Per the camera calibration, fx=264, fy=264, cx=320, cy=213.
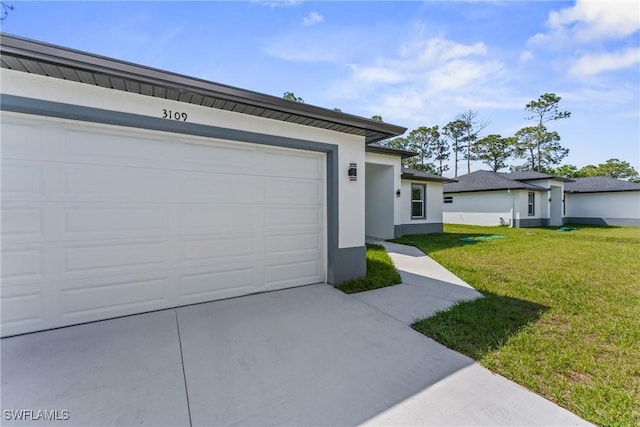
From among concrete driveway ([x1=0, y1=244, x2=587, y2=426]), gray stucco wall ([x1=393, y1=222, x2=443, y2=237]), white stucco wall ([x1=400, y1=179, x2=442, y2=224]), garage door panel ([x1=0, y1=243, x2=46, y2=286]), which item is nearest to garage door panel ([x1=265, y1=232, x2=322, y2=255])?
concrete driveway ([x1=0, y1=244, x2=587, y2=426])

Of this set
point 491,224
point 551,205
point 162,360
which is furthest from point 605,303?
point 551,205

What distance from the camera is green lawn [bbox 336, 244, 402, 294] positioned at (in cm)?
502

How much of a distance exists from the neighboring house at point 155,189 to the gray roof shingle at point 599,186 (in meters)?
25.1

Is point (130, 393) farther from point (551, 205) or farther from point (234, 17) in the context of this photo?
point (551, 205)

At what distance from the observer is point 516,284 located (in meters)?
5.30

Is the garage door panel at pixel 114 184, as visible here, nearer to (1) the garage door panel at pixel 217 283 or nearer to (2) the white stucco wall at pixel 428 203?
(1) the garage door panel at pixel 217 283

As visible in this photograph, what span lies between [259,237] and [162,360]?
7.58 feet

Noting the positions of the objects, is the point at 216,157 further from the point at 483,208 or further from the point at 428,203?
the point at 483,208

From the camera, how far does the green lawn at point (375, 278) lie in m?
5.02

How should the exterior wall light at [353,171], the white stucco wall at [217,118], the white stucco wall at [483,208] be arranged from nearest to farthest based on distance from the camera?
the white stucco wall at [217,118] < the exterior wall light at [353,171] < the white stucco wall at [483,208]

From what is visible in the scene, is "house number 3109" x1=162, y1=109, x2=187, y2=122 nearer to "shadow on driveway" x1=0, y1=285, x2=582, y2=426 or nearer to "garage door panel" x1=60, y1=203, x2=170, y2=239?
"garage door panel" x1=60, y1=203, x2=170, y2=239

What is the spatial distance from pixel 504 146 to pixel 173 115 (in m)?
39.5

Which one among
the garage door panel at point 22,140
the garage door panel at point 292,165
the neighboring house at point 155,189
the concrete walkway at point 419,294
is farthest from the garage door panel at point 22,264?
the concrete walkway at point 419,294

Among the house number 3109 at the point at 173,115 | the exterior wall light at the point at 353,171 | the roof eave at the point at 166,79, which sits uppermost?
the roof eave at the point at 166,79
